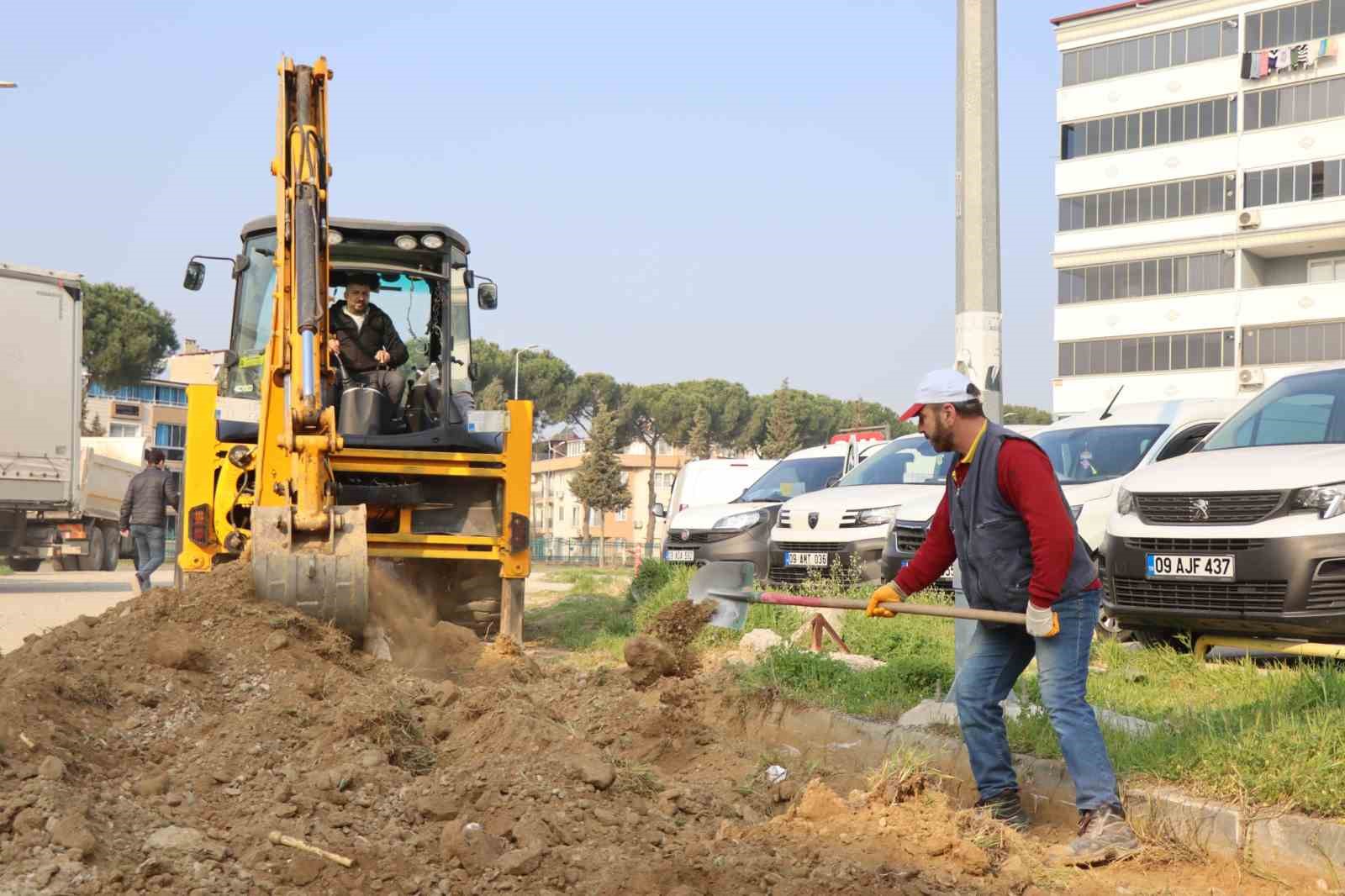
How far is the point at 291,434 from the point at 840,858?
5.29 metres

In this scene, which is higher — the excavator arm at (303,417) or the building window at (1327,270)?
the building window at (1327,270)

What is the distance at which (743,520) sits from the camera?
1575 cm

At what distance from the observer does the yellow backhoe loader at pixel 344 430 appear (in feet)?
29.4

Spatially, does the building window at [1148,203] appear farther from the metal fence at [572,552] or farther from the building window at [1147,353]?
the metal fence at [572,552]

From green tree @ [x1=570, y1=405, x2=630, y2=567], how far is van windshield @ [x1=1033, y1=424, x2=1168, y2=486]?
52.2 m

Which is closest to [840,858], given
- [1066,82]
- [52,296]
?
[52,296]

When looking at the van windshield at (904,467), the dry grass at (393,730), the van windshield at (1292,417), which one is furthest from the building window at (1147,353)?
the dry grass at (393,730)

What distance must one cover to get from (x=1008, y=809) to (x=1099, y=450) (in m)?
6.87

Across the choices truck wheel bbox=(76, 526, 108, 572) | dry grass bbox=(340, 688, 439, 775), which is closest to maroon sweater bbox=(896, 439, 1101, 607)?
dry grass bbox=(340, 688, 439, 775)

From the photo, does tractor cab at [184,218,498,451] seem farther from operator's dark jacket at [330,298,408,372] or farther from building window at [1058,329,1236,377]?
building window at [1058,329,1236,377]

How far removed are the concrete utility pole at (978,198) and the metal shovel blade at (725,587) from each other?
1624 millimetres

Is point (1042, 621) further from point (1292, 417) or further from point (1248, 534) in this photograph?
point (1292, 417)

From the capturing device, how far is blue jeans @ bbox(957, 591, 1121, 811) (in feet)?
18.1

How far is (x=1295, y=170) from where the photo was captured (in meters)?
50.5
